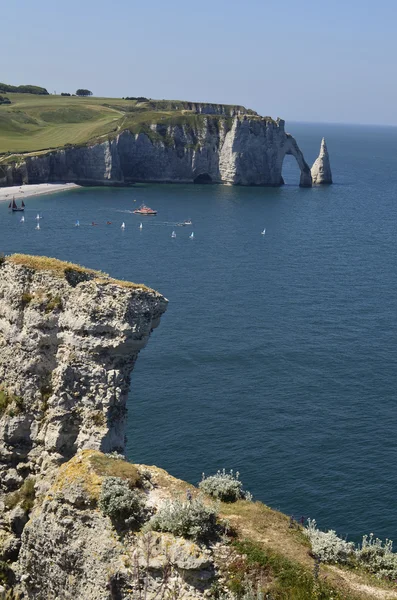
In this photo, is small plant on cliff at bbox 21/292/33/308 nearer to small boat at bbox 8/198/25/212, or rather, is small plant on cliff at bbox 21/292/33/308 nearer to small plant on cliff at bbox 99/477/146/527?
small plant on cliff at bbox 99/477/146/527

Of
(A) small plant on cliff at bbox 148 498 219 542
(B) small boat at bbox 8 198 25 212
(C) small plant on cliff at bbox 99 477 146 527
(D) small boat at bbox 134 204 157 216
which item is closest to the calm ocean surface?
(B) small boat at bbox 8 198 25 212

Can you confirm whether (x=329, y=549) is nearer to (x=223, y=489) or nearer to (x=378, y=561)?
(x=378, y=561)

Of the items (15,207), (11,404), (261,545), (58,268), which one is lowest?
(15,207)

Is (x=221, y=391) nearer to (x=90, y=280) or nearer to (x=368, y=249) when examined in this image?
(x=90, y=280)

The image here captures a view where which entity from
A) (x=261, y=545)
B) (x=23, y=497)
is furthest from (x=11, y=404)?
(x=261, y=545)

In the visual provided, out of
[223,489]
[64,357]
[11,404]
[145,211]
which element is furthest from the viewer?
[145,211]

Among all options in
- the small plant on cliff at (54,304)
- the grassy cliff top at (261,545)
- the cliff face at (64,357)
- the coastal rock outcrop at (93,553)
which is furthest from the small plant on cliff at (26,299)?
the grassy cliff top at (261,545)
